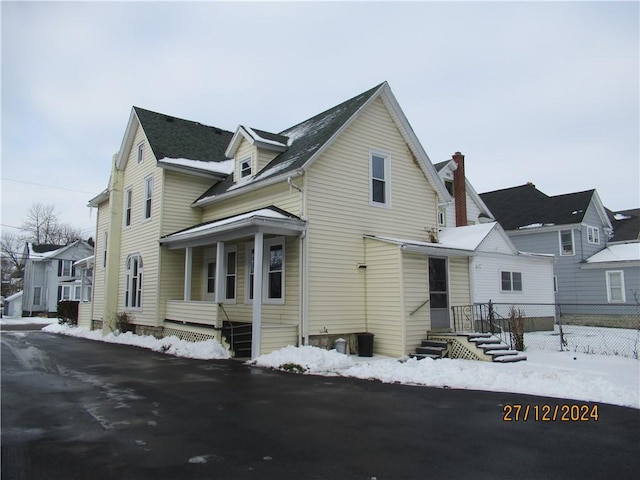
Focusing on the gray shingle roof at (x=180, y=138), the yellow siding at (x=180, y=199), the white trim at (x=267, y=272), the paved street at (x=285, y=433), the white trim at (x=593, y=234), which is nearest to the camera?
the paved street at (x=285, y=433)

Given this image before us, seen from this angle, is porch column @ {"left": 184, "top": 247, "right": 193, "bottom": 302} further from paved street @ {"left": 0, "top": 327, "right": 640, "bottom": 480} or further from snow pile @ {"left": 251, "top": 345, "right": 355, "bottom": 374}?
paved street @ {"left": 0, "top": 327, "right": 640, "bottom": 480}

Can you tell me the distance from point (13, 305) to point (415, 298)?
167 ft

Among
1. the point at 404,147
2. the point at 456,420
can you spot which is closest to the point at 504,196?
the point at 404,147

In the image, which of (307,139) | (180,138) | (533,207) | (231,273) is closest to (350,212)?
(307,139)

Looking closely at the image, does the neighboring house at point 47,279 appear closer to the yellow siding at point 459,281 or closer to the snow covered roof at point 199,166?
the snow covered roof at point 199,166

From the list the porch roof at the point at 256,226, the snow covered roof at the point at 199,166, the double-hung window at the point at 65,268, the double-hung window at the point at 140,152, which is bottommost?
the porch roof at the point at 256,226

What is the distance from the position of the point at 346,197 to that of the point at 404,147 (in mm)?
3746

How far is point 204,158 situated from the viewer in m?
21.0

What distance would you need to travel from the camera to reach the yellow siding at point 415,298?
13.8 meters

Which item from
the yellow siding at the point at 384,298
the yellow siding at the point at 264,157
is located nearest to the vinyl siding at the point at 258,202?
the yellow siding at the point at 264,157

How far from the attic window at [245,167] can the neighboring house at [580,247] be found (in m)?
19.5

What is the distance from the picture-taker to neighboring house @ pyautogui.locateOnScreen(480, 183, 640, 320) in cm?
2650

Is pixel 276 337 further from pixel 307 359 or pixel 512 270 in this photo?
pixel 512 270

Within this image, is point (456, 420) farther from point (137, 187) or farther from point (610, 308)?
point (610, 308)
